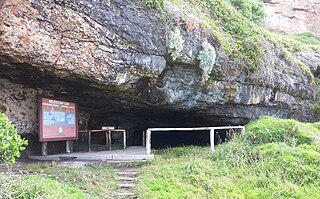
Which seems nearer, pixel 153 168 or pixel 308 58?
pixel 153 168

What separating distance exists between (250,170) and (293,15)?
22.5 meters

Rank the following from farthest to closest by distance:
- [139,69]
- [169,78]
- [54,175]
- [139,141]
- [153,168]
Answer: [139,141]
[169,78]
[139,69]
[153,168]
[54,175]

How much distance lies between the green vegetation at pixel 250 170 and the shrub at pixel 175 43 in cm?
279

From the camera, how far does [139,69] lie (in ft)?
27.1

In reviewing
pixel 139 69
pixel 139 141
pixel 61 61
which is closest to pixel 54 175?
pixel 61 61

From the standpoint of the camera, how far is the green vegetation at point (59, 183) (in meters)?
4.46

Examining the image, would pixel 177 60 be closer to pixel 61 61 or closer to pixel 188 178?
pixel 61 61

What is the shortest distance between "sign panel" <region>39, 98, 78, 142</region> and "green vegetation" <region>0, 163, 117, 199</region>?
204cm

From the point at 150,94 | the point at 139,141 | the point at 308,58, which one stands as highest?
the point at 308,58

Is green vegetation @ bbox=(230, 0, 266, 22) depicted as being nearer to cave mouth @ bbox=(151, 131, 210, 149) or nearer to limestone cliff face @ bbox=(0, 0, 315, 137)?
limestone cliff face @ bbox=(0, 0, 315, 137)

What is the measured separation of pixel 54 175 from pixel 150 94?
4.27 metres

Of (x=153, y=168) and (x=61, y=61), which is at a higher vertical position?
(x=61, y=61)

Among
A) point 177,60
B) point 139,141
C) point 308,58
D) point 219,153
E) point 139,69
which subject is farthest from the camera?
point 139,141

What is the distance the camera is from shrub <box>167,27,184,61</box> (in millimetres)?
8453
